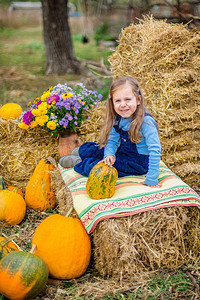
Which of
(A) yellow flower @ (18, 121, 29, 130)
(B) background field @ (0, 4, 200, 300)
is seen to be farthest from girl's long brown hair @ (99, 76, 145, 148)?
(B) background field @ (0, 4, 200, 300)

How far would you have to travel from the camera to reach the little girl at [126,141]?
3417 mm

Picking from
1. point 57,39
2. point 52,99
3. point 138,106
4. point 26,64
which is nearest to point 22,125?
point 52,99

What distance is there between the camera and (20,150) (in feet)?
14.3

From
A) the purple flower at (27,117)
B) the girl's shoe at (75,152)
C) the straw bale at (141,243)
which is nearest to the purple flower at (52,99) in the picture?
the purple flower at (27,117)

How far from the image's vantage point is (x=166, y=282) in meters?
2.70

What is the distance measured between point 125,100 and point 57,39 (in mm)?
6403

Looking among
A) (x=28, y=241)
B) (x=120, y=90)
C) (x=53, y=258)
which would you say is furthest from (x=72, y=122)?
(x=53, y=258)

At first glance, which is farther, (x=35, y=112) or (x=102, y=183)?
(x=35, y=112)

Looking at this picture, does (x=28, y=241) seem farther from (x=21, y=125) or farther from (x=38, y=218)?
(x=21, y=125)

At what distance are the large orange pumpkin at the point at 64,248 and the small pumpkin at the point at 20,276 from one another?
309mm

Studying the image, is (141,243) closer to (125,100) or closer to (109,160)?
(109,160)

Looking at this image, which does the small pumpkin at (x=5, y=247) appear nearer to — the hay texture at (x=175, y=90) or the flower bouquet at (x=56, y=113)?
the flower bouquet at (x=56, y=113)

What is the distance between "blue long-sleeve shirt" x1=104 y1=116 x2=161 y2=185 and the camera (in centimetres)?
333

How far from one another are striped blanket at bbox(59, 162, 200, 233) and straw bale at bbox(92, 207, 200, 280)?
0.06 meters
